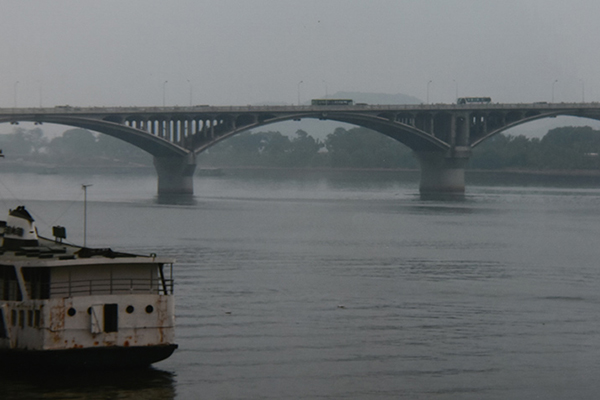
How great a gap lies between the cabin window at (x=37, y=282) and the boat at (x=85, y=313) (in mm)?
25

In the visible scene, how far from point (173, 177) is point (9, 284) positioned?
358 ft

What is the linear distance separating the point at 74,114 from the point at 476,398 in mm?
99562

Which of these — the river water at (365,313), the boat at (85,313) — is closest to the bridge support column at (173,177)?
the river water at (365,313)

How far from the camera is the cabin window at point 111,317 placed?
2642cm

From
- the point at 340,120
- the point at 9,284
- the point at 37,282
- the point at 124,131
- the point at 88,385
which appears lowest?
the point at 88,385

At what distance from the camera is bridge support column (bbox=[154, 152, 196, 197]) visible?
134625 mm

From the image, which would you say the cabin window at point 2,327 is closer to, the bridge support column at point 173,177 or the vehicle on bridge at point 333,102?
the bridge support column at point 173,177

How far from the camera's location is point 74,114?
391ft

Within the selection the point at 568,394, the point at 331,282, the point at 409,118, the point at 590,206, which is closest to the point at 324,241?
the point at 331,282

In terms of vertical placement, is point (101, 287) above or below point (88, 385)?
above

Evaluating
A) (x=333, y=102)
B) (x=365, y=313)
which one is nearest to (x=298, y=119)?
(x=333, y=102)

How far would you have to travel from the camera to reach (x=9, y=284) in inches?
1112

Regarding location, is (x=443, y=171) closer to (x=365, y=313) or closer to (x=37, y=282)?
(x=365, y=313)

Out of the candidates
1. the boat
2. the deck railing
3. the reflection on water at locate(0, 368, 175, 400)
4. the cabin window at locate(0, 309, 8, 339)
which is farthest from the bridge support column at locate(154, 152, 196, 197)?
the reflection on water at locate(0, 368, 175, 400)
